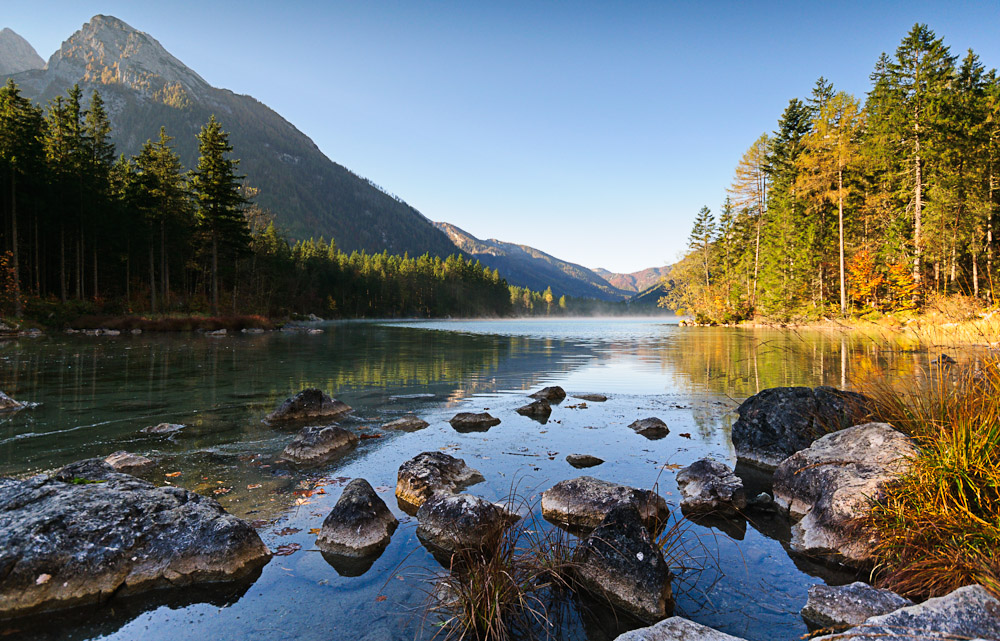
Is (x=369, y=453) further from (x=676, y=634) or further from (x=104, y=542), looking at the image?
(x=676, y=634)

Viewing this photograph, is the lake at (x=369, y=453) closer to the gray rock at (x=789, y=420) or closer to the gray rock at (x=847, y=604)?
the gray rock at (x=847, y=604)

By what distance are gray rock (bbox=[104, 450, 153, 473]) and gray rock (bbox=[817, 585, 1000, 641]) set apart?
8025mm

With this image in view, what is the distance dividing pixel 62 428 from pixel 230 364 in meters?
10.7

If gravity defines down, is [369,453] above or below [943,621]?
below

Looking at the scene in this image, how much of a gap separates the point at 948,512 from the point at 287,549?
579cm

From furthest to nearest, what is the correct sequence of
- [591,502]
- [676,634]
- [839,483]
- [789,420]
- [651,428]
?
[651,428] < [789,420] < [591,502] < [839,483] < [676,634]

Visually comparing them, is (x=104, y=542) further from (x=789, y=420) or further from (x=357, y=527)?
(x=789, y=420)

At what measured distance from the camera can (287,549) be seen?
4.43m

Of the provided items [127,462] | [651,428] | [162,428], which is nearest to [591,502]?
[651,428]

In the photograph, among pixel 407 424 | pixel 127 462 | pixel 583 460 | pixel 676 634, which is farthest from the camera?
pixel 407 424

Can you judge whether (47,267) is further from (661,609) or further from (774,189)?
(774,189)

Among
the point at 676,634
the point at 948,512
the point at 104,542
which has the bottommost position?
the point at 676,634

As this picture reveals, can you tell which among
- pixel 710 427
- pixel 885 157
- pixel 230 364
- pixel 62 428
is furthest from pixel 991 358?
pixel 885 157

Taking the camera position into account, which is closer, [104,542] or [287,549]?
[104,542]
